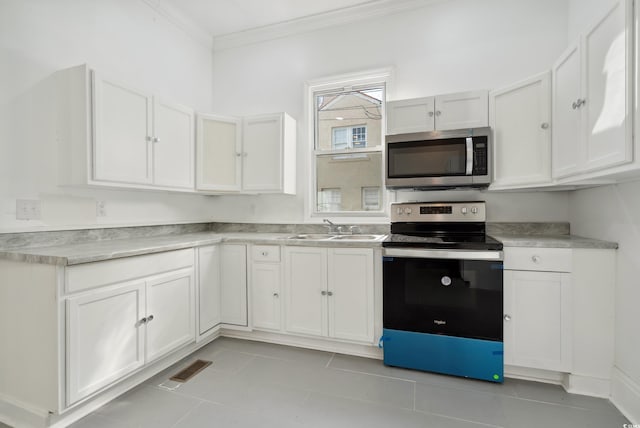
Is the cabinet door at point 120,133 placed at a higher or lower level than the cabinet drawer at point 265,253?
higher

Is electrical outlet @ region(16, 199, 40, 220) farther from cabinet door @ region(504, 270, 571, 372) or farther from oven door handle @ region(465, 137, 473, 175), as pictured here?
cabinet door @ region(504, 270, 571, 372)

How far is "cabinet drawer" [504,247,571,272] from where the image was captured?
1957 mm

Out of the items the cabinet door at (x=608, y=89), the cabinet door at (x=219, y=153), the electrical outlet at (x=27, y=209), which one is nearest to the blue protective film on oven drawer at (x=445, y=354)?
the cabinet door at (x=608, y=89)

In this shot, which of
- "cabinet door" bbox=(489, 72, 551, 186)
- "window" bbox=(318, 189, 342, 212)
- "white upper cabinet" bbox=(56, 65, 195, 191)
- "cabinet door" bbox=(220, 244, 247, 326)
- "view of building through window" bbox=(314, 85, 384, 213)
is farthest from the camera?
"window" bbox=(318, 189, 342, 212)

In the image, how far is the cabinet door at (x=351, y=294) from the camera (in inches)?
93.1

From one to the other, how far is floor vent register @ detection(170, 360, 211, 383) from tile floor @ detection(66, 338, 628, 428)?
0.17 feet

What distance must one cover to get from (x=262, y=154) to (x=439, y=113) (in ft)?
5.40

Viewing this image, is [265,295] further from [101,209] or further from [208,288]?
[101,209]

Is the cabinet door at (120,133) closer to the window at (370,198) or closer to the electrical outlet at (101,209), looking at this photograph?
the electrical outlet at (101,209)

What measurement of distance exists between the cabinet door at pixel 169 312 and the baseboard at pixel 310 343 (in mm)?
491

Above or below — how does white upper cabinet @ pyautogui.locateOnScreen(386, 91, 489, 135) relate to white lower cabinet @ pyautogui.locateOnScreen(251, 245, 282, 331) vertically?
above

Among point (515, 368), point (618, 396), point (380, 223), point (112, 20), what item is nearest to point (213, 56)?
point (112, 20)

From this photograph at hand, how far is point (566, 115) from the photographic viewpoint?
1900 millimetres

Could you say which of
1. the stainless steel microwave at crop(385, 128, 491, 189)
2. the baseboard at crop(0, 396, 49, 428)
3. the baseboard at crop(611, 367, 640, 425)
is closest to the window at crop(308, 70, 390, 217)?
the stainless steel microwave at crop(385, 128, 491, 189)
